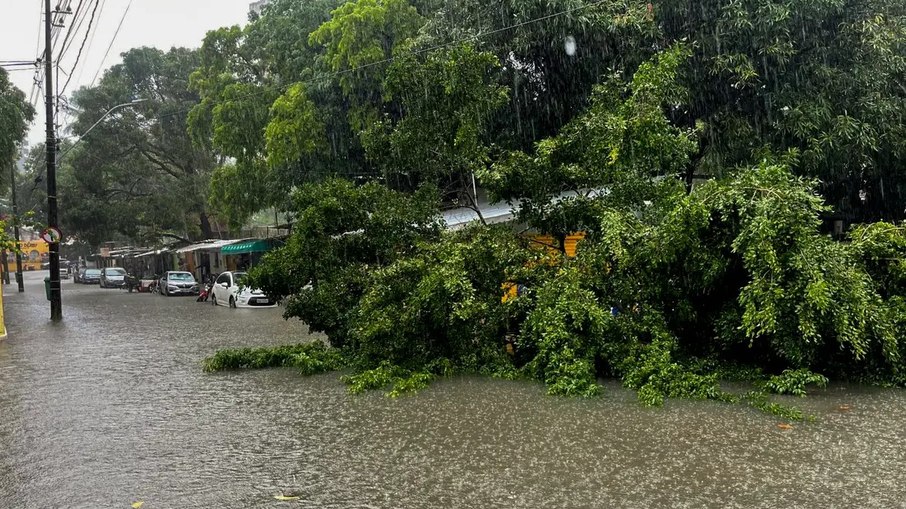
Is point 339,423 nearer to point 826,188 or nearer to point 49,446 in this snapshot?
point 49,446

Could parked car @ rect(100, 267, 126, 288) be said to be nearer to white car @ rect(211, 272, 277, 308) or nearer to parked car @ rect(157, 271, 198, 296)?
parked car @ rect(157, 271, 198, 296)

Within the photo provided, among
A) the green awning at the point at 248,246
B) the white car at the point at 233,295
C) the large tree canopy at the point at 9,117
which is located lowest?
the white car at the point at 233,295

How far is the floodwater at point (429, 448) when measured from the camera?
18.0 ft

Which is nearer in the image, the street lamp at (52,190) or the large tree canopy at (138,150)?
the street lamp at (52,190)

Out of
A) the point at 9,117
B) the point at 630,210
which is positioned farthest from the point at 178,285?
the point at 630,210

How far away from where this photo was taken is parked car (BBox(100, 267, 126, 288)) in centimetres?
5012

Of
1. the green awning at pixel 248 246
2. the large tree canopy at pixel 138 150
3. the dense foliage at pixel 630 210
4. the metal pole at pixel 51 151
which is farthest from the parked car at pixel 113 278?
the dense foliage at pixel 630 210

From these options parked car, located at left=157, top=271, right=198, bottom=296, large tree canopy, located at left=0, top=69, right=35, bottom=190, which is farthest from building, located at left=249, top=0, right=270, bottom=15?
parked car, located at left=157, top=271, right=198, bottom=296

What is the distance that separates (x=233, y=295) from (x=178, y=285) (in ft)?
37.6

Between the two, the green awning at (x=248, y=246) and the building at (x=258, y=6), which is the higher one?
the building at (x=258, y=6)

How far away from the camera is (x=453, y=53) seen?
11.6m

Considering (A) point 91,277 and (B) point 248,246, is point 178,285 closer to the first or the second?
(B) point 248,246

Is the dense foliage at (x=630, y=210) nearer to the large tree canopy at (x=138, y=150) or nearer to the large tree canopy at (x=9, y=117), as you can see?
the large tree canopy at (x=9, y=117)

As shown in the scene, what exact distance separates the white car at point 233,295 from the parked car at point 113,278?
2442 centimetres
